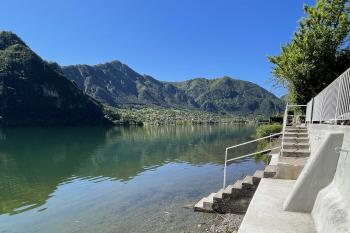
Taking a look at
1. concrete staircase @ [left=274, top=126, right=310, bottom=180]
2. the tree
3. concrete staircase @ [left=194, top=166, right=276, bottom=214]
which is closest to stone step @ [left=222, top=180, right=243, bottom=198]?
concrete staircase @ [left=194, top=166, right=276, bottom=214]

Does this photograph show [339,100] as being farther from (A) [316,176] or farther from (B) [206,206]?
(B) [206,206]

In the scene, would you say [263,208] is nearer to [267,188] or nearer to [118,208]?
[267,188]

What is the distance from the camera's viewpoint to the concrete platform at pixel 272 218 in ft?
23.0

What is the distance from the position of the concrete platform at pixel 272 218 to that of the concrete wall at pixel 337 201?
301 mm

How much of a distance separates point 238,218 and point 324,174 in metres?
6.10

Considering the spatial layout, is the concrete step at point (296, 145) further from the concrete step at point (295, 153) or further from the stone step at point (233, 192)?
the stone step at point (233, 192)

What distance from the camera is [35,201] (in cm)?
2144

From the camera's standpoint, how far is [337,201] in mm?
5848

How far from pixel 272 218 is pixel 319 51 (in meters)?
22.1

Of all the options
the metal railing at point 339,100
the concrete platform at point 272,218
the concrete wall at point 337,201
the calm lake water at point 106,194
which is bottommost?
the calm lake water at point 106,194

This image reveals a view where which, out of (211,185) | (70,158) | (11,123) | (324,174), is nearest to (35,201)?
(211,185)

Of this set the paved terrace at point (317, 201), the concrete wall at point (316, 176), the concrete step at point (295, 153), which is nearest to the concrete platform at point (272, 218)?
the paved terrace at point (317, 201)

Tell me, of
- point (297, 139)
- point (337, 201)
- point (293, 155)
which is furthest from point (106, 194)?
point (337, 201)

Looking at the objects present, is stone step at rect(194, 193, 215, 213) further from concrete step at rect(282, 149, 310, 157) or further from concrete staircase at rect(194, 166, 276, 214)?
concrete step at rect(282, 149, 310, 157)
